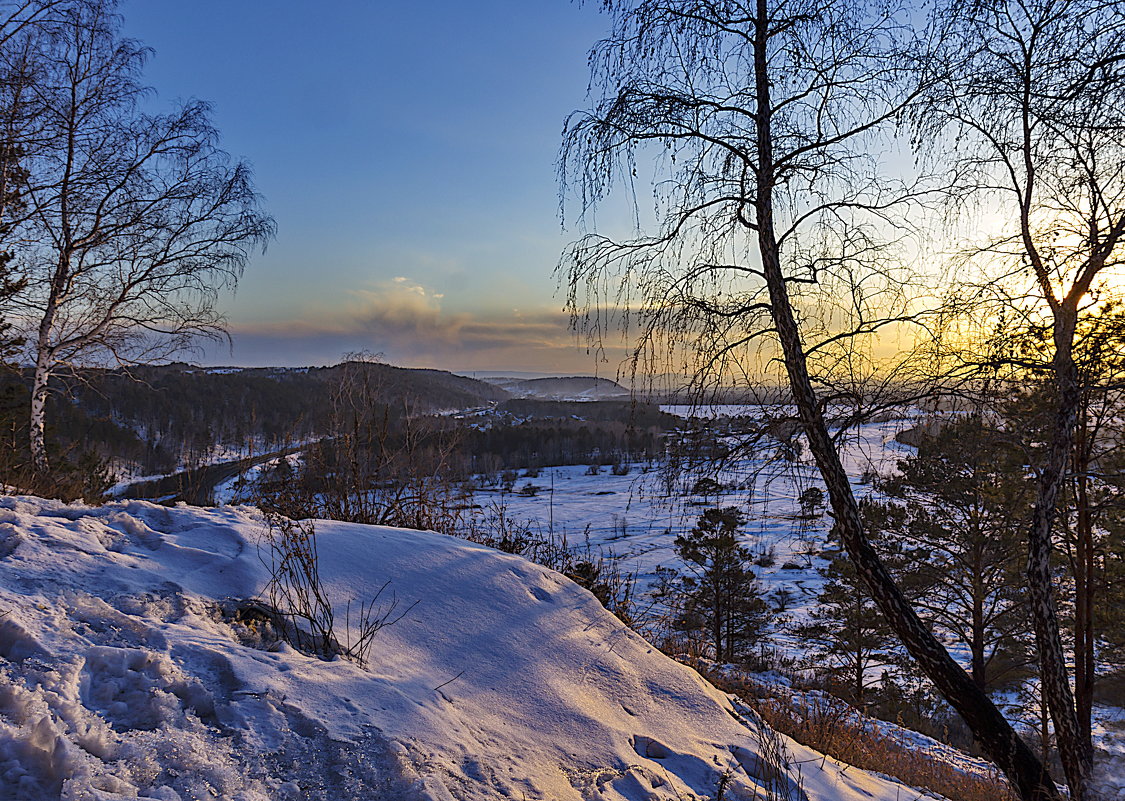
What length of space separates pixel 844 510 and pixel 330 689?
429 centimetres

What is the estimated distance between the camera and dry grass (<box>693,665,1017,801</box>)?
4781 millimetres

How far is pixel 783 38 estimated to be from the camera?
16.3 feet

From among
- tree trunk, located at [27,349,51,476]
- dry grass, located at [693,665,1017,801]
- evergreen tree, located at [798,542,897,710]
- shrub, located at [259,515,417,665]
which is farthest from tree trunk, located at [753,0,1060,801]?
tree trunk, located at [27,349,51,476]

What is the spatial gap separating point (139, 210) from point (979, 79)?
12865 millimetres

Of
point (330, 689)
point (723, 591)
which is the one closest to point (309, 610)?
point (330, 689)

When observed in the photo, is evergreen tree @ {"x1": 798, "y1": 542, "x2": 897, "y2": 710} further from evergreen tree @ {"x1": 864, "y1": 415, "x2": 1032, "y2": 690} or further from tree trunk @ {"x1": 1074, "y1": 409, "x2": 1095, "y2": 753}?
tree trunk @ {"x1": 1074, "y1": 409, "x2": 1095, "y2": 753}

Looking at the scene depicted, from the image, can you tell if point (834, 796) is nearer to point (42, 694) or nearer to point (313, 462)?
point (42, 694)

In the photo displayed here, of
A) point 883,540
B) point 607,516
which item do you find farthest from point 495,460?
point 883,540

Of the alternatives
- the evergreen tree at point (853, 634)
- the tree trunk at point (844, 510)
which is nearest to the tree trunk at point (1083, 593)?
the tree trunk at point (844, 510)

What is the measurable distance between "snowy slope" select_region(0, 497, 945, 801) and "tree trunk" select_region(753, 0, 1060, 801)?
1.34 m

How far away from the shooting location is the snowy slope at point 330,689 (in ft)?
5.66

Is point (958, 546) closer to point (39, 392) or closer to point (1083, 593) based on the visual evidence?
point (1083, 593)

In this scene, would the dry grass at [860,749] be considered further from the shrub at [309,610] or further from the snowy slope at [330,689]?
the shrub at [309,610]

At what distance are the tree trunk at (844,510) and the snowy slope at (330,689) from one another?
1.34 m
